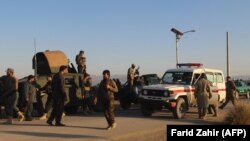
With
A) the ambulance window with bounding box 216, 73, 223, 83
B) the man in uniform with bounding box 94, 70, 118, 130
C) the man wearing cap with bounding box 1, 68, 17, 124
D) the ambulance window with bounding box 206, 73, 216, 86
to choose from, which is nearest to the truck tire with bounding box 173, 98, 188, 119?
the ambulance window with bounding box 206, 73, 216, 86

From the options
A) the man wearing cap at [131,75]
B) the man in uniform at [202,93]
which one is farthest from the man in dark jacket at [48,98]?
the man wearing cap at [131,75]

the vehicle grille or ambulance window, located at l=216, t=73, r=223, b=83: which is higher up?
ambulance window, located at l=216, t=73, r=223, b=83

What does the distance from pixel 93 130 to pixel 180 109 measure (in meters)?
5.43

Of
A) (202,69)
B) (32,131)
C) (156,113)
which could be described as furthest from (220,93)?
(32,131)

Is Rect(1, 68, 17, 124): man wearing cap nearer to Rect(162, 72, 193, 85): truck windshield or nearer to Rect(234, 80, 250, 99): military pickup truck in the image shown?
Rect(162, 72, 193, 85): truck windshield

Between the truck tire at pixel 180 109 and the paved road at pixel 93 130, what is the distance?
0.82ft

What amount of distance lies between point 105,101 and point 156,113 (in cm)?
734

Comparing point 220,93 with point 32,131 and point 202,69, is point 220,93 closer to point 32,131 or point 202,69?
point 202,69

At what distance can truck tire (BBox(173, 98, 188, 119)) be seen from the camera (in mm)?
20719

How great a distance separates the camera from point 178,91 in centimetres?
2083

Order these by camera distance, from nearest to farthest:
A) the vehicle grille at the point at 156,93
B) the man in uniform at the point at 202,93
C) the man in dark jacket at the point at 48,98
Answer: the man in uniform at the point at 202,93 < the man in dark jacket at the point at 48,98 < the vehicle grille at the point at 156,93

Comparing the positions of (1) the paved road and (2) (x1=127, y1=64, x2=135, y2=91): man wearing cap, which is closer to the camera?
(1) the paved road

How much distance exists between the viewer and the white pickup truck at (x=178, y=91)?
817 inches

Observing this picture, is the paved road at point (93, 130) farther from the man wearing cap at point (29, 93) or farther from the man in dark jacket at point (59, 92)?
the man in dark jacket at point (59, 92)
